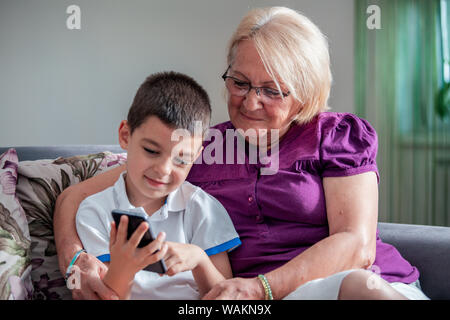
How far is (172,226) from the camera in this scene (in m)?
1.16

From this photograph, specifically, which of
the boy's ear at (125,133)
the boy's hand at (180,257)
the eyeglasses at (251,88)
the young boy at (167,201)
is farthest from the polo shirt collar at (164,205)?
the eyeglasses at (251,88)

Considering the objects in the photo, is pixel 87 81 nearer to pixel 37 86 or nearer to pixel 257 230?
pixel 37 86

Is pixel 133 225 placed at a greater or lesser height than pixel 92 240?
greater

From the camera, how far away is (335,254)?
1.09m

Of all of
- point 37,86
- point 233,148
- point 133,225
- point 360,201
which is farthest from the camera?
point 37,86

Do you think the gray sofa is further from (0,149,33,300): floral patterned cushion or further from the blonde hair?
the blonde hair

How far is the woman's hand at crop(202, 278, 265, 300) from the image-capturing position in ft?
3.14

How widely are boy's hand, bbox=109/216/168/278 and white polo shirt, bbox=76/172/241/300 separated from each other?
0.68 feet

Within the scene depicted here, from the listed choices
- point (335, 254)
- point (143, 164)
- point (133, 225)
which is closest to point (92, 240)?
point (143, 164)

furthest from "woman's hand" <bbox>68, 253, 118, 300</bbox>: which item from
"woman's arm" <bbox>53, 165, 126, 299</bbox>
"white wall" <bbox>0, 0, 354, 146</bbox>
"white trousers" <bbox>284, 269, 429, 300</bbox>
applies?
"white wall" <bbox>0, 0, 354, 146</bbox>

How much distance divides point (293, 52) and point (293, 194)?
38cm
